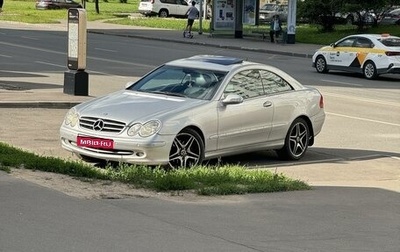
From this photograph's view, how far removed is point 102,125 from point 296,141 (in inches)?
143

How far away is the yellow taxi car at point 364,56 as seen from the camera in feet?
101

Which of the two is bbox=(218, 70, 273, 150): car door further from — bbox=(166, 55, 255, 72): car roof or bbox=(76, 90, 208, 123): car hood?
bbox=(76, 90, 208, 123): car hood

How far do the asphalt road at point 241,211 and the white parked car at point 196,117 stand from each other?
648 millimetres

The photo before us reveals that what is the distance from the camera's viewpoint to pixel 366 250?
7.91m

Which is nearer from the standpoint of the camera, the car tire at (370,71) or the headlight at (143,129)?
the headlight at (143,129)

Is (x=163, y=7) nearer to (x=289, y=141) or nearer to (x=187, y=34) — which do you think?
(x=187, y=34)

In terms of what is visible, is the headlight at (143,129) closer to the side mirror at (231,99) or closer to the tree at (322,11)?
the side mirror at (231,99)

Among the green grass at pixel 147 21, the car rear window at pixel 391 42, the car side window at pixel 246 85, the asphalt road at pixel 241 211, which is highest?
the green grass at pixel 147 21

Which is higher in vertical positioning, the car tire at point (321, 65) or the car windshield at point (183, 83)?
the car windshield at point (183, 83)

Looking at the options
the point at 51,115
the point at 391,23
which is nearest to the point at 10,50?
the point at 51,115

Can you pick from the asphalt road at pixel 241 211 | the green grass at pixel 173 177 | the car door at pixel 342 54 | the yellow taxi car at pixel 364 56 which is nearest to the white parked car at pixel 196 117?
the green grass at pixel 173 177

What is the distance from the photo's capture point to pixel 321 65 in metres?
32.8

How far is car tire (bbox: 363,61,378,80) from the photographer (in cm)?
3100

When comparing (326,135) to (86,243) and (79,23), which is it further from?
(86,243)
